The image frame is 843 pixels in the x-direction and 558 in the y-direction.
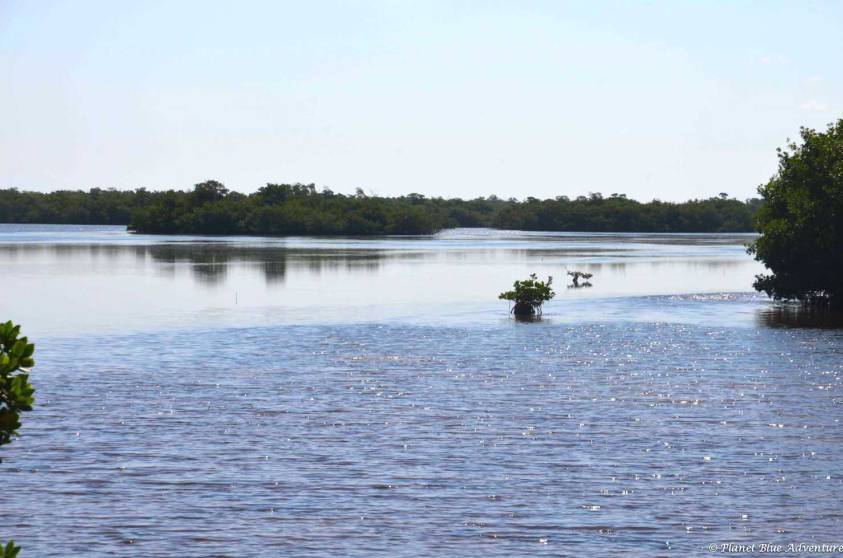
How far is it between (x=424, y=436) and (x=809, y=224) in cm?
3237

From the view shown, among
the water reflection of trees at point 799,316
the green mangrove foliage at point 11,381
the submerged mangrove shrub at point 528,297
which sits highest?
the green mangrove foliage at point 11,381

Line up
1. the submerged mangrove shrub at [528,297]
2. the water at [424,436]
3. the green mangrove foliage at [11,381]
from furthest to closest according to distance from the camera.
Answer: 1. the submerged mangrove shrub at [528,297]
2. the water at [424,436]
3. the green mangrove foliage at [11,381]

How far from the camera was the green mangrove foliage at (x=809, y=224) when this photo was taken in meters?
48.1

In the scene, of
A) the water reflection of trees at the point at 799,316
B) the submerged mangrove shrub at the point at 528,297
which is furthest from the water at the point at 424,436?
the submerged mangrove shrub at the point at 528,297

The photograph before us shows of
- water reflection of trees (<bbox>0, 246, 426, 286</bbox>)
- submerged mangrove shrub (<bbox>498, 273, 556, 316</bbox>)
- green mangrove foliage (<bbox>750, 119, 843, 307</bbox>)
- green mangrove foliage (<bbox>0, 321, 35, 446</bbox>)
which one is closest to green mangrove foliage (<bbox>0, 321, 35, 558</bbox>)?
green mangrove foliage (<bbox>0, 321, 35, 446</bbox>)

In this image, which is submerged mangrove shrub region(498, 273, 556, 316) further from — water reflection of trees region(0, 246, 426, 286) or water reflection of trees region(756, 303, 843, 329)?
water reflection of trees region(0, 246, 426, 286)

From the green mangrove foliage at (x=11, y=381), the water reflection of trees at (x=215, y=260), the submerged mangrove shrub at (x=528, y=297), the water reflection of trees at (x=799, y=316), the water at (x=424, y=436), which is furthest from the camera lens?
the water reflection of trees at (x=215, y=260)

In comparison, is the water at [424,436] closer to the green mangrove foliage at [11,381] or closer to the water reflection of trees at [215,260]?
the green mangrove foliage at [11,381]

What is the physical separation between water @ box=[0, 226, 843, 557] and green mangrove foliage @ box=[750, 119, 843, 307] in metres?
3.82

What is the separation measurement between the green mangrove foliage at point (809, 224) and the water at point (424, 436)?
3.82 m

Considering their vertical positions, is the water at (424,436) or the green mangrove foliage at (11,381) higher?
the green mangrove foliage at (11,381)

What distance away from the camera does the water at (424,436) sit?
15.6m

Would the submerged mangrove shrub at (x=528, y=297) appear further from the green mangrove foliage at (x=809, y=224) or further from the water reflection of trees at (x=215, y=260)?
the water reflection of trees at (x=215, y=260)

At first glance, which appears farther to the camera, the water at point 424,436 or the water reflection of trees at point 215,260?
the water reflection of trees at point 215,260
